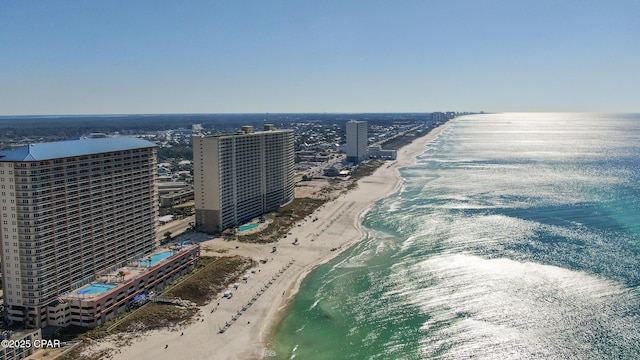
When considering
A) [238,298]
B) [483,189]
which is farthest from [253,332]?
[483,189]

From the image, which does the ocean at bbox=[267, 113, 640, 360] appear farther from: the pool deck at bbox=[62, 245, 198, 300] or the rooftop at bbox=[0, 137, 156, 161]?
the rooftop at bbox=[0, 137, 156, 161]

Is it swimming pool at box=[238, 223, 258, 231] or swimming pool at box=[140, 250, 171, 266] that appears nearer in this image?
swimming pool at box=[140, 250, 171, 266]

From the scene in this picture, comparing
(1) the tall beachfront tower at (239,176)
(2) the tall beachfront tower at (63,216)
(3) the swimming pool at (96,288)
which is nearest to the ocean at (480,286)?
(3) the swimming pool at (96,288)

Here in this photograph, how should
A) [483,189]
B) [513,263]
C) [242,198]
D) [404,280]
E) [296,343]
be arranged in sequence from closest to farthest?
[296,343] < [404,280] < [513,263] < [242,198] < [483,189]

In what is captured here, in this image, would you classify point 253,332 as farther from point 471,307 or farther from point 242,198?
point 242,198

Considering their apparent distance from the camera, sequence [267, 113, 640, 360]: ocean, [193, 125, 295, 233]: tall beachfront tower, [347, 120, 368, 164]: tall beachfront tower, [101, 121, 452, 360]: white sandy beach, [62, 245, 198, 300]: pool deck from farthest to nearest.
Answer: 1. [347, 120, 368, 164]: tall beachfront tower
2. [193, 125, 295, 233]: tall beachfront tower
3. [62, 245, 198, 300]: pool deck
4. [267, 113, 640, 360]: ocean
5. [101, 121, 452, 360]: white sandy beach

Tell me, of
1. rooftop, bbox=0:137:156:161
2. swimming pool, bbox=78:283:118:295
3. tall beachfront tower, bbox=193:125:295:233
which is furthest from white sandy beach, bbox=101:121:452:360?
rooftop, bbox=0:137:156:161

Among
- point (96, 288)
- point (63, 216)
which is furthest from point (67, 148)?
point (96, 288)
